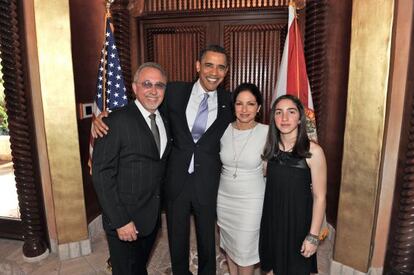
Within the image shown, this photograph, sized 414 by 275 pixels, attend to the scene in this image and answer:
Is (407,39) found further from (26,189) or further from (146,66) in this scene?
(26,189)

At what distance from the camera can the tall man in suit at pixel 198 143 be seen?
2.13 m

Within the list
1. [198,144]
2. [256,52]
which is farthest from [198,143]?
[256,52]

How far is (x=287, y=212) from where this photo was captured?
1792mm

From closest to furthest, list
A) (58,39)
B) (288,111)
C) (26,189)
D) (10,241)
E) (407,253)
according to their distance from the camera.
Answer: (288,111) → (407,253) → (58,39) → (26,189) → (10,241)

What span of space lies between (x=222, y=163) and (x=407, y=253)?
1523 millimetres

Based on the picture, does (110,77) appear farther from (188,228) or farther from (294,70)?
(294,70)

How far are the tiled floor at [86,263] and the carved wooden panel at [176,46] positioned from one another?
6.55 feet

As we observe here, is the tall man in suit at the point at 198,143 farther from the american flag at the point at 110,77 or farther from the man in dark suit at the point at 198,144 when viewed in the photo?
the american flag at the point at 110,77

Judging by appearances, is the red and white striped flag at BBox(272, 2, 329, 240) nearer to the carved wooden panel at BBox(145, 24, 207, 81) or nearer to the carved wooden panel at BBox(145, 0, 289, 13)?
the carved wooden panel at BBox(145, 0, 289, 13)

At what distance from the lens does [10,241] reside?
3285mm

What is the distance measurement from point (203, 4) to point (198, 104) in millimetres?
1783

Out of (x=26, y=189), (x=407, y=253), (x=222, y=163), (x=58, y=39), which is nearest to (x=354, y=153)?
(x=407, y=253)

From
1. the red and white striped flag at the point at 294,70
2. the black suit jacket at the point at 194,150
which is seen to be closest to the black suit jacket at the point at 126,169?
the black suit jacket at the point at 194,150

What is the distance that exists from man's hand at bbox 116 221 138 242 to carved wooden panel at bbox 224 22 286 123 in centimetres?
224
